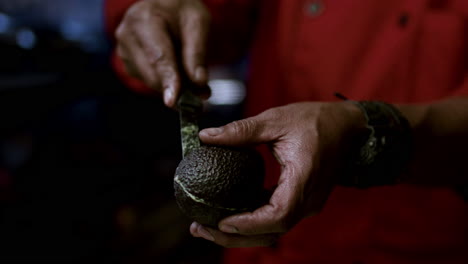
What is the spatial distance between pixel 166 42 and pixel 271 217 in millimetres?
706

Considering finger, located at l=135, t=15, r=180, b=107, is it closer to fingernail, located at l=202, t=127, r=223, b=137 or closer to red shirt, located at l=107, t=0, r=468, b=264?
fingernail, located at l=202, t=127, r=223, b=137

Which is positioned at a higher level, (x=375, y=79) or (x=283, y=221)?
(x=375, y=79)

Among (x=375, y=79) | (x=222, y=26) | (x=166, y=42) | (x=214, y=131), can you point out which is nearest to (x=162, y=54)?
(x=166, y=42)

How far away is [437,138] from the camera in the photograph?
3.73 ft

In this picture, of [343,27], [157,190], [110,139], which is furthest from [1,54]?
[343,27]

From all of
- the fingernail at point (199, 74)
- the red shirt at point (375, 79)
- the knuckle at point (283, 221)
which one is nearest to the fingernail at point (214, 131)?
the knuckle at point (283, 221)

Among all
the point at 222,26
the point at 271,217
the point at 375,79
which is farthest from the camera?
the point at 222,26

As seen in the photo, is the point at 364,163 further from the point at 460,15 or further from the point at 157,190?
the point at 157,190

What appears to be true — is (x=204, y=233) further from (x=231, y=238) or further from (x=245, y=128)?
(x=245, y=128)

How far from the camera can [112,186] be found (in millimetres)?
3109

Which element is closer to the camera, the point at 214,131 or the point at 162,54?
the point at 214,131

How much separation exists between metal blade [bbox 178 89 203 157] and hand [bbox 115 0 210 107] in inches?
1.4

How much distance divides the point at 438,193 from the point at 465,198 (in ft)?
0.57

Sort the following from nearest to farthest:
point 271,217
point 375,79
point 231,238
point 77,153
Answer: point 271,217
point 231,238
point 375,79
point 77,153
